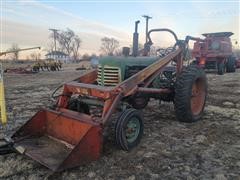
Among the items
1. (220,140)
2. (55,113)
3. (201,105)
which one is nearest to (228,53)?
(201,105)

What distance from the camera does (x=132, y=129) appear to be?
4492 mm

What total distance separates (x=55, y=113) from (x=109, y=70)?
1.28m

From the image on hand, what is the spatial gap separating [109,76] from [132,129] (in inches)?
47.5

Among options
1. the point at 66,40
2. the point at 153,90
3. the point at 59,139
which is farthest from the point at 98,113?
the point at 66,40

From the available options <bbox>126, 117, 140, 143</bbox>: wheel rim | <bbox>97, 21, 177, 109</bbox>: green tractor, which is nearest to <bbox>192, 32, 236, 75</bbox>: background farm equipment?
<bbox>97, 21, 177, 109</bbox>: green tractor

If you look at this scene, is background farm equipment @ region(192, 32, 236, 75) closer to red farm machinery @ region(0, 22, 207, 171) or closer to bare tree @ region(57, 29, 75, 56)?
red farm machinery @ region(0, 22, 207, 171)

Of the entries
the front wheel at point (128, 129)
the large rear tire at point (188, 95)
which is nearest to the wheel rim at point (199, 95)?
the large rear tire at point (188, 95)

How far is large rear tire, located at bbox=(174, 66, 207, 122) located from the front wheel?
1329 mm

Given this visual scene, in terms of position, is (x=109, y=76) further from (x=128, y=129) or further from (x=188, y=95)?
(x=188, y=95)

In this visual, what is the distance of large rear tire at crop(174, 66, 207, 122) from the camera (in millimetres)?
5582

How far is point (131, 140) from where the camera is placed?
4.49 metres

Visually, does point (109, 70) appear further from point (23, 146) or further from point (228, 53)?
point (228, 53)

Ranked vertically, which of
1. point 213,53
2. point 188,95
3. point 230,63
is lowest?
point 188,95

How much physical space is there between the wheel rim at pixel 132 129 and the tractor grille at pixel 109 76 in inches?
38.2
